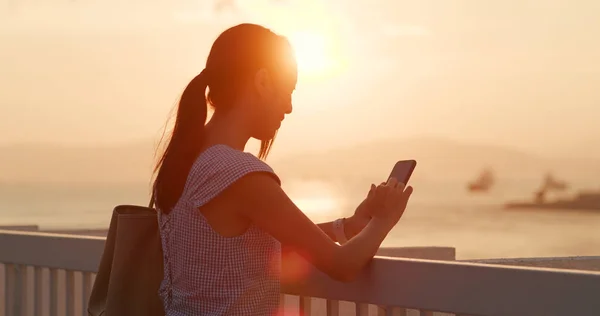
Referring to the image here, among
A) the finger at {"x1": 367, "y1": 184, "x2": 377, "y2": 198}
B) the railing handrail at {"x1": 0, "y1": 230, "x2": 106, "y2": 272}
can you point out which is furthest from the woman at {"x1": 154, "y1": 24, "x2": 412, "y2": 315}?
the railing handrail at {"x1": 0, "y1": 230, "x2": 106, "y2": 272}

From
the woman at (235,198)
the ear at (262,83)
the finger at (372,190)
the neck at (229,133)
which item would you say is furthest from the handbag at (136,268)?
the finger at (372,190)

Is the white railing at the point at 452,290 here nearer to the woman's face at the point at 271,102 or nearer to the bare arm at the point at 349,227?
the bare arm at the point at 349,227

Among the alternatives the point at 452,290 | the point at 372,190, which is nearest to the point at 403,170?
the point at 372,190

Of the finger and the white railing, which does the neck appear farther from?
the white railing

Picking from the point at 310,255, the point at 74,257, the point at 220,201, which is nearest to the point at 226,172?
the point at 220,201

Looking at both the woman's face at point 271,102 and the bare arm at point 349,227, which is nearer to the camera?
the woman's face at point 271,102

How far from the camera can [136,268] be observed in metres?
2.46

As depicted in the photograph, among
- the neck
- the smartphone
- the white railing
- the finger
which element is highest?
the neck

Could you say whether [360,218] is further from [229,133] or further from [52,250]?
[52,250]

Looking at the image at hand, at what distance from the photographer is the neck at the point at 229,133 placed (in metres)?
2.30

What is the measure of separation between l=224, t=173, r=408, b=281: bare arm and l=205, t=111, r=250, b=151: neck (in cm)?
16

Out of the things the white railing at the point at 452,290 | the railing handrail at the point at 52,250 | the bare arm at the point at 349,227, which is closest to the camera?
the white railing at the point at 452,290

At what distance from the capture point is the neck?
2.30m

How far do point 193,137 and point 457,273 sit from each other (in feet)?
2.52
